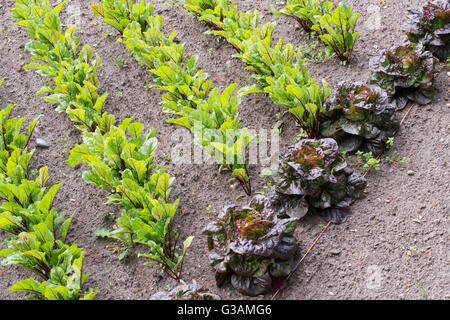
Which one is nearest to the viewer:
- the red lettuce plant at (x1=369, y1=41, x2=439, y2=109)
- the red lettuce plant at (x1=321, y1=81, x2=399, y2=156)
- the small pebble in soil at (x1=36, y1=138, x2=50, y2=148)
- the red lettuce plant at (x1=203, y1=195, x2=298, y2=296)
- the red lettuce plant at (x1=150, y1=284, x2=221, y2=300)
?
the red lettuce plant at (x1=150, y1=284, x2=221, y2=300)

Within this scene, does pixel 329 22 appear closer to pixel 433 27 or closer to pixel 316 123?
pixel 433 27

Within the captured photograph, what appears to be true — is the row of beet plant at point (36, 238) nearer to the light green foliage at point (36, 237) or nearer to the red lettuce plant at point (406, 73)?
the light green foliage at point (36, 237)

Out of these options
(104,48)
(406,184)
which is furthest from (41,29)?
(406,184)

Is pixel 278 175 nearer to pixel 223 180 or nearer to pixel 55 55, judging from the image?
pixel 223 180

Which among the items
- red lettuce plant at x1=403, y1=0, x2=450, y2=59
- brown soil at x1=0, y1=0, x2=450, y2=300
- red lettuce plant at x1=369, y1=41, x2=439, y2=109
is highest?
red lettuce plant at x1=403, y1=0, x2=450, y2=59

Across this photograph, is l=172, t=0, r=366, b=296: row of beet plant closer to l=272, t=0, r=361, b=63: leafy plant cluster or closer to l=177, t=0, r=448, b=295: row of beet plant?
l=177, t=0, r=448, b=295: row of beet plant

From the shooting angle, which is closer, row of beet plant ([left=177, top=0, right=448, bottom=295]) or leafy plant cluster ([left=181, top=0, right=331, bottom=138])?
row of beet plant ([left=177, top=0, right=448, bottom=295])

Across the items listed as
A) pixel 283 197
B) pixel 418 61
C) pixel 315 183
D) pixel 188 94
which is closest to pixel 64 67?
pixel 188 94

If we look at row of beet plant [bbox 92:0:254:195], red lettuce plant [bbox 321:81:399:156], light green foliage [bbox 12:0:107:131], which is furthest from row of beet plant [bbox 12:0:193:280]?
red lettuce plant [bbox 321:81:399:156]
